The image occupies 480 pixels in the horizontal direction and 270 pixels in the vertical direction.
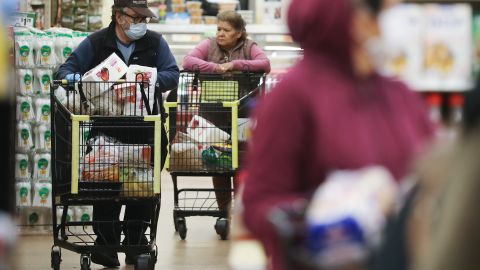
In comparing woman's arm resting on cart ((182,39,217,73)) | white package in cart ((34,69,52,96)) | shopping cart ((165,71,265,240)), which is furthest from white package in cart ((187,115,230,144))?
white package in cart ((34,69,52,96))

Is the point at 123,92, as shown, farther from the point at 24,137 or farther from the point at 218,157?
the point at 24,137

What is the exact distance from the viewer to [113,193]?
716cm

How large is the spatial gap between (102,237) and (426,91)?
339 cm

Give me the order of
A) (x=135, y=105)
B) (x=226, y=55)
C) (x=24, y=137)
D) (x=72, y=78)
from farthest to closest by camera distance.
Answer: (x=226, y=55) → (x=24, y=137) → (x=72, y=78) → (x=135, y=105)

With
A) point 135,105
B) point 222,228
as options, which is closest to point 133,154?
point 135,105

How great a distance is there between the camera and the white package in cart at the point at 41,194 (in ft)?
→ 30.4

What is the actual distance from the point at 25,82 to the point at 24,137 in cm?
44

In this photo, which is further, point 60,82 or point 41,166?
point 41,166

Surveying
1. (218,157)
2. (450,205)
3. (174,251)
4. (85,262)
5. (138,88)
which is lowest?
(174,251)

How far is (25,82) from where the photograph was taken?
9273 millimetres

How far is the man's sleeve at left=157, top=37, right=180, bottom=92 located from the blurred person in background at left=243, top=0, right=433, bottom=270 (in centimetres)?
472

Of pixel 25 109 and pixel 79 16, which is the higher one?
pixel 79 16

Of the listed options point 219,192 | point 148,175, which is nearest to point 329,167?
point 148,175

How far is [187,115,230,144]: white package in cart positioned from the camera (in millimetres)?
8352
